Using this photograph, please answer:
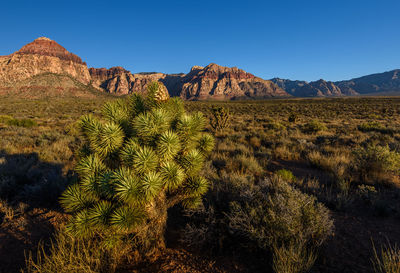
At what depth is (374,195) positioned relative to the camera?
13.4ft

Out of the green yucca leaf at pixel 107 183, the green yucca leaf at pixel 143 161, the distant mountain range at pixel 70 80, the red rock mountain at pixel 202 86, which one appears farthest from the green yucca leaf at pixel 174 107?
the red rock mountain at pixel 202 86

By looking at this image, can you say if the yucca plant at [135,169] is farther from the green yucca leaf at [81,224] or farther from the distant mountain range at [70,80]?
the distant mountain range at [70,80]

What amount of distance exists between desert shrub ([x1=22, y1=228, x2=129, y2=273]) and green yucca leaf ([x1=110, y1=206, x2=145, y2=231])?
44cm

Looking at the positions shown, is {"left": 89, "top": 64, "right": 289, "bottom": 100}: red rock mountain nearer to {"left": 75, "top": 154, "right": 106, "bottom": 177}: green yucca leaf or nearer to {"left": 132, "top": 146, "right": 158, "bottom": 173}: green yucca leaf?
{"left": 75, "top": 154, "right": 106, "bottom": 177}: green yucca leaf

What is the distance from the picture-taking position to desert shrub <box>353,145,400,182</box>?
5.00 meters

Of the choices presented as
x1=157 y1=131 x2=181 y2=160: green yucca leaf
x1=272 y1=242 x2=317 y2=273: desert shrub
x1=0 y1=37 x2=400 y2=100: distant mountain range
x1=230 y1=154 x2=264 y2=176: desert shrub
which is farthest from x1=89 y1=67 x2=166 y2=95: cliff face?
x1=272 y1=242 x2=317 y2=273: desert shrub

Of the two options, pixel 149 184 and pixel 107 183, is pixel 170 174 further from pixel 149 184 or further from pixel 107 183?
pixel 107 183

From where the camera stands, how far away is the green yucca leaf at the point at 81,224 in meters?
2.12

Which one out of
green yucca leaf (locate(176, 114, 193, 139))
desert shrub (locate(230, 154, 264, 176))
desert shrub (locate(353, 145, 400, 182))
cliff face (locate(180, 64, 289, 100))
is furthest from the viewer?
cliff face (locate(180, 64, 289, 100))

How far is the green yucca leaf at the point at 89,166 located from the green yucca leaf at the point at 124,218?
0.59m

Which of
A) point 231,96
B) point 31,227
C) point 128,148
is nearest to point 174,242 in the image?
point 128,148

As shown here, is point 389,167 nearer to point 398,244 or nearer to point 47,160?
point 398,244

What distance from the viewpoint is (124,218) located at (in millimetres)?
2137

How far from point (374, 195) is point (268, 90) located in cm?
20227
